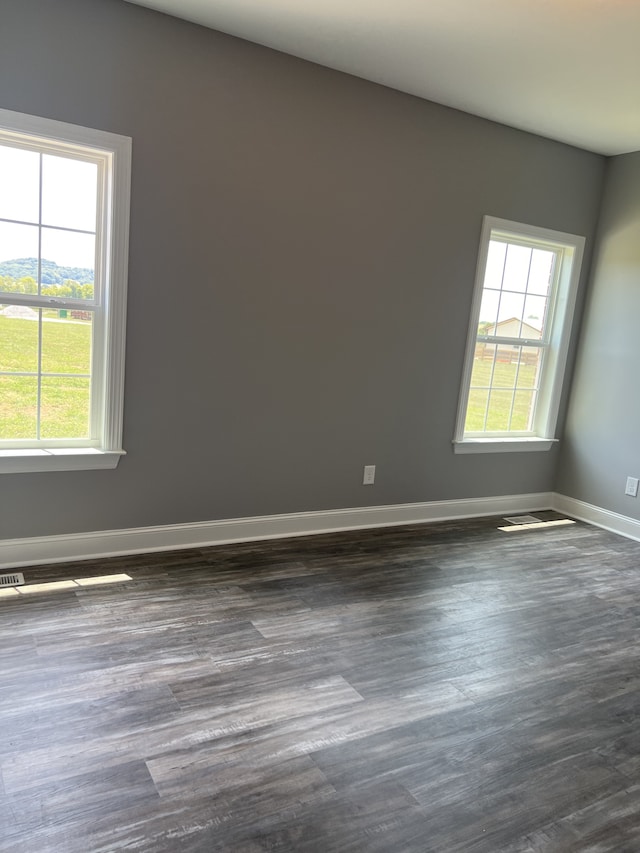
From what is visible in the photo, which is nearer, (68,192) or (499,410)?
(68,192)

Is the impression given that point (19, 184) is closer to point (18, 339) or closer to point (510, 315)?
point (18, 339)

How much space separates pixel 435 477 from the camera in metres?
4.29

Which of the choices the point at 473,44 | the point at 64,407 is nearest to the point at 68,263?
the point at 64,407

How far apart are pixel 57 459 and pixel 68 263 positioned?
3.13 feet

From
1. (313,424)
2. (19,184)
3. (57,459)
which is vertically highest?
(19,184)

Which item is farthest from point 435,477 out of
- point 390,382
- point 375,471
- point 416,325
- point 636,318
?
point 636,318

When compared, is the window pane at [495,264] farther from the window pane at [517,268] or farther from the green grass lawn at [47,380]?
the green grass lawn at [47,380]

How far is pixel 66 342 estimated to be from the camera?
2.99 metres

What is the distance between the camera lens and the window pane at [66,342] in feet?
9.66

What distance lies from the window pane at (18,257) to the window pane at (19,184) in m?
0.06

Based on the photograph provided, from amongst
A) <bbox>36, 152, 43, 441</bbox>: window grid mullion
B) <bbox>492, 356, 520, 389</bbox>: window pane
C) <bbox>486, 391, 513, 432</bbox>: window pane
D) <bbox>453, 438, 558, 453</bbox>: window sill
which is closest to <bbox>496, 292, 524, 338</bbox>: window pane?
<bbox>492, 356, 520, 389</bbox>: window pane

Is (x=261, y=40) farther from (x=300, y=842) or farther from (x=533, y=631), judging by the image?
(x=300, y=842)

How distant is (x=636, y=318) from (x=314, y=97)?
273 cm

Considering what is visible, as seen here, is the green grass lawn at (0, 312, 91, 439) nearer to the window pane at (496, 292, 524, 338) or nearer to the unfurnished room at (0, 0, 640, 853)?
the unfurnished room at (0, 0, 640, 853)
